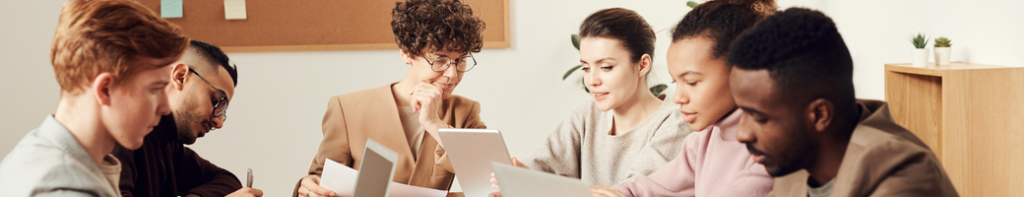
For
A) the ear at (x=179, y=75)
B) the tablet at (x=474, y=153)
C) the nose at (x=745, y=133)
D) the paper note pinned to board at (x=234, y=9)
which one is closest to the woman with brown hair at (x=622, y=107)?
the tablet at (x=474, y=153)

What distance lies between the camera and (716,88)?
0.94 meters

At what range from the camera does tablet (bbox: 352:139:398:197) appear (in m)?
1.02

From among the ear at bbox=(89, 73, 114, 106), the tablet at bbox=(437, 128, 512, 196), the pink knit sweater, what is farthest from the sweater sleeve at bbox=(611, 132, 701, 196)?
the ear at bbox=(89, 73, 114, 106)

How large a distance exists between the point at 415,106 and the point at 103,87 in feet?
2.84

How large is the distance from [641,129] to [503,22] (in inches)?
61.3

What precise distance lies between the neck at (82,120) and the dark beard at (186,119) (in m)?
0.65

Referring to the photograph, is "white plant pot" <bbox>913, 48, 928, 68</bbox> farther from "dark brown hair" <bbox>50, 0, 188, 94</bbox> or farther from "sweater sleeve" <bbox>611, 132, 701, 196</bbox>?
"dark brown hair" <bbox>50, 0, 188, 94</bbox>

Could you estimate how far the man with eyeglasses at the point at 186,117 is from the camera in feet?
4.41

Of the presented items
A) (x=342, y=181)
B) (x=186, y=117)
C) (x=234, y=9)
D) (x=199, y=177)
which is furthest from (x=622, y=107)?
(x=234, y=9)

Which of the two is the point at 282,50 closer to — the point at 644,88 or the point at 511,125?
the point at 511,125

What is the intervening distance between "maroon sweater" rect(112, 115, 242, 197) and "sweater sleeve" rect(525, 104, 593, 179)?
83cm

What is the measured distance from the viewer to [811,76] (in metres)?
0.61

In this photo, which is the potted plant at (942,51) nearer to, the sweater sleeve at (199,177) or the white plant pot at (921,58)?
the white plant pot at (921,58)

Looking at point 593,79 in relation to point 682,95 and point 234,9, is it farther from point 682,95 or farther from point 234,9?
point 234,9
